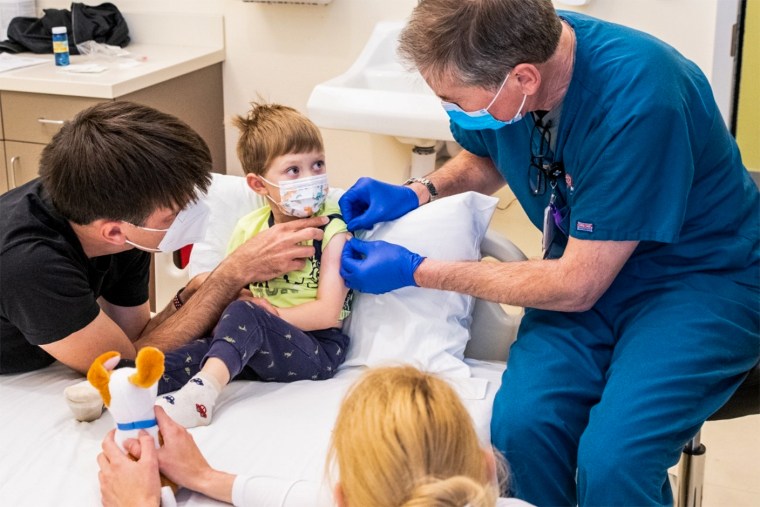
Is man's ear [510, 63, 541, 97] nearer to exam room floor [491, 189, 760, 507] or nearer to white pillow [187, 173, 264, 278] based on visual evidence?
white pillow [187, 173, 264, 278]

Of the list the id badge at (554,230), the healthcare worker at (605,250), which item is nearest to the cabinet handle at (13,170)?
the healthcare worker at (605,250)

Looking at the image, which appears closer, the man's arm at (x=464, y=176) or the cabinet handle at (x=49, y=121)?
the man's arm at (x=464, y=176)

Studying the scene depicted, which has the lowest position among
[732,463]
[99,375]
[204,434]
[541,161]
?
[732,463]

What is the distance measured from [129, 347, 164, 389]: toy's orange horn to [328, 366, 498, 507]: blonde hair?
0.38 m

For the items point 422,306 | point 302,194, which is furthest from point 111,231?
point 422,306

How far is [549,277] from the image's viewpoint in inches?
66.0

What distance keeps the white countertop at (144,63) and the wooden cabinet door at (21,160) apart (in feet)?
0.62

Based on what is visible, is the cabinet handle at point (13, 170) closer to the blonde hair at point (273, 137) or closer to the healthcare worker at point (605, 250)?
the blonde hair at point (273, 137)

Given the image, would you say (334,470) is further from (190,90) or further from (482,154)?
(190,90)

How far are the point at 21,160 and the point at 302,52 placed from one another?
0.99 m

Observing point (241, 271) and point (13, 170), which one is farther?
point (13, 170)

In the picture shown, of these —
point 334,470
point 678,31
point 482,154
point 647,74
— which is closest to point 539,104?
point 647,74

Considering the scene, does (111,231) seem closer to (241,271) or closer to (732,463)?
(241,271)

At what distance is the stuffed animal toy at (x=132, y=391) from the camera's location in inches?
53.5
